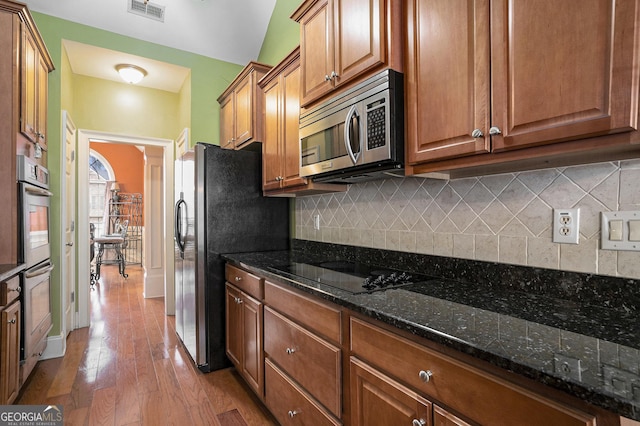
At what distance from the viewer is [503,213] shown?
139 centimetres

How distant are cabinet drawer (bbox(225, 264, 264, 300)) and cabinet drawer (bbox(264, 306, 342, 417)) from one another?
0.15 m

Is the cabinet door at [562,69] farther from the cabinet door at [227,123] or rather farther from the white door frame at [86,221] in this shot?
the white door frame at [86,221]

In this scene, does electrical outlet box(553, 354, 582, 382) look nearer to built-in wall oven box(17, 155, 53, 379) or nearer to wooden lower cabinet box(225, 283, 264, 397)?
wooden lower cabinet box(225, 283, 264, 397)

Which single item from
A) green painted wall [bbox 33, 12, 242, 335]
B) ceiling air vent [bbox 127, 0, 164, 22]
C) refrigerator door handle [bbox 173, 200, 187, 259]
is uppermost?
ceiling air vent [bbox 127, 0, 164, 22]

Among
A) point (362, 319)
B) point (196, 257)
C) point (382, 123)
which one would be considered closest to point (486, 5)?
point (382, 123)

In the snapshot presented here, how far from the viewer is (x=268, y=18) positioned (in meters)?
3.43

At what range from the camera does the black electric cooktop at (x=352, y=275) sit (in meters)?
1.43

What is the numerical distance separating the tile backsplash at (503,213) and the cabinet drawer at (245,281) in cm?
69

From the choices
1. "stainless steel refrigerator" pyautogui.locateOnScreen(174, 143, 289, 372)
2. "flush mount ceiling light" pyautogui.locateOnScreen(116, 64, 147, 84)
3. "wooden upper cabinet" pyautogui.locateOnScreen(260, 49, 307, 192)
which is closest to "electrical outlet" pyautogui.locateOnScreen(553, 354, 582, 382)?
"wooden upper cabinet" pyautogui.locateOnScreen(260, 49, 307, 192)

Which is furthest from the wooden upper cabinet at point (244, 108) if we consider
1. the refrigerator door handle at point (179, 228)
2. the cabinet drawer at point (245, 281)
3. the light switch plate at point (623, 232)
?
the light switch plate at point (623, 232)

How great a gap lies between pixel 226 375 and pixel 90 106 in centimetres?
329

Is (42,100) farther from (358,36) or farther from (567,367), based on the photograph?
(567,367)

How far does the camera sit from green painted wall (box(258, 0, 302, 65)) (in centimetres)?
295

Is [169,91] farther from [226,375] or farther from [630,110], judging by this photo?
[630,110]
